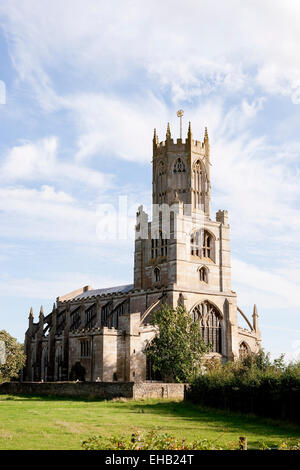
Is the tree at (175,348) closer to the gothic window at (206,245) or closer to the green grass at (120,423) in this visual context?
the green grass at (120,423)

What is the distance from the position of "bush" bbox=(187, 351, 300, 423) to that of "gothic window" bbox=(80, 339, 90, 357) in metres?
20.1

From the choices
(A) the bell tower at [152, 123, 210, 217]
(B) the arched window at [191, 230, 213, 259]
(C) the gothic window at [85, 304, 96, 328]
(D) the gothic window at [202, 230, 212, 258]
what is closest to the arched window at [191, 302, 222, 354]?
(B) the arched window at [191, 230, 213, 259]

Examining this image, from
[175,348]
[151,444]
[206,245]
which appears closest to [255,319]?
[206,245]

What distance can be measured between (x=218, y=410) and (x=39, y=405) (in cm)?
1333

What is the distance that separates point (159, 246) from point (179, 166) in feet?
38.5

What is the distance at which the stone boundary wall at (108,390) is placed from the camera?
154 ft

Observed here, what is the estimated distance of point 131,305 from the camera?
71000mm

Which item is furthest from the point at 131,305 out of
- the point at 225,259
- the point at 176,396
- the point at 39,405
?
the point at 39,405

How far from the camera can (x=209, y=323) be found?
68.3m

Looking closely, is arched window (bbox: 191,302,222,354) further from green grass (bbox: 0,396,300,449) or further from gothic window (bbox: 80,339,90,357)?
green grass (bbox: 0,396,300,449)

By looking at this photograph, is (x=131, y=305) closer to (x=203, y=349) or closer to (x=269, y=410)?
(x=203, y=349)

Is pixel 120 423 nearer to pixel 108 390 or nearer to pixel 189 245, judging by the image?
pixel 108 390

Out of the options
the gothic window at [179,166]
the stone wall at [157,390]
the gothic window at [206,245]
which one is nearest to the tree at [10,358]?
the stone wall at [157,390]

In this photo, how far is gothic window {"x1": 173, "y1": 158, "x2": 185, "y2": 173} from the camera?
7650 centimetres
